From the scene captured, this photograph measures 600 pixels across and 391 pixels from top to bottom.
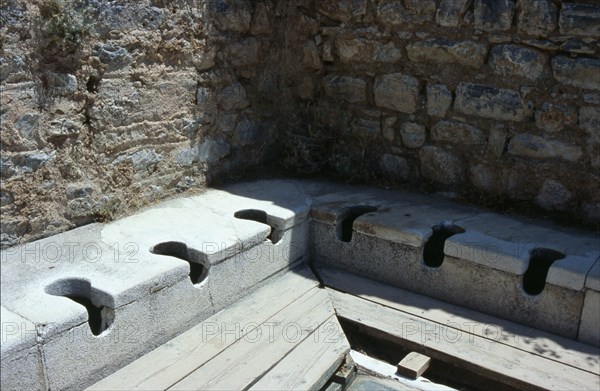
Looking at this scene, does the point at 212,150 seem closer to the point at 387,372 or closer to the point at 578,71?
the point at 387,372

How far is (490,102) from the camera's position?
4387mm

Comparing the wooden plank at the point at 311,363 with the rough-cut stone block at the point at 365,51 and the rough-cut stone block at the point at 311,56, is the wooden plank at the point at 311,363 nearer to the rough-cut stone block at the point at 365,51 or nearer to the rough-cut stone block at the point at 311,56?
the rough-cut stone block at the point at 365,51

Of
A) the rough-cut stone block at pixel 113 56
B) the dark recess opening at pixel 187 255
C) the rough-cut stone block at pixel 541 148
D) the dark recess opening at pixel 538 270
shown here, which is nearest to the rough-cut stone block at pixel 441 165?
the rough-cut stone block at pixel 541 148

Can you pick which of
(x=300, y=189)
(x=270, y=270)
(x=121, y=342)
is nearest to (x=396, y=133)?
(x=300, y=189)

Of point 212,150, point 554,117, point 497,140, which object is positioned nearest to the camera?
point 554,117

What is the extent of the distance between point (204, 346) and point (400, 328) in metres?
1.09

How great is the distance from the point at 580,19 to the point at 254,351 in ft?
8.76

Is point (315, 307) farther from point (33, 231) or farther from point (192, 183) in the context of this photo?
point (33, 231)

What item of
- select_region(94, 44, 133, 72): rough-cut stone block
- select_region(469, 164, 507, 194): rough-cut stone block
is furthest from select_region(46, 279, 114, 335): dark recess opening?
select_region(469, 164, 507, 194): rough-cut stone block

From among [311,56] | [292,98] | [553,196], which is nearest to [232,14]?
[311,56]

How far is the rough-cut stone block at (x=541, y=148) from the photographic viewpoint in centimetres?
419

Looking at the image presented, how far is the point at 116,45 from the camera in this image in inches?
153

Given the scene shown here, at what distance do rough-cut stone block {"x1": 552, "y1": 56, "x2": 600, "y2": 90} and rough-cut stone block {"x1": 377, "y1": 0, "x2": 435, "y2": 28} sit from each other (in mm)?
892

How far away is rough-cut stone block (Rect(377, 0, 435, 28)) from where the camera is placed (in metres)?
4.48
